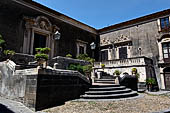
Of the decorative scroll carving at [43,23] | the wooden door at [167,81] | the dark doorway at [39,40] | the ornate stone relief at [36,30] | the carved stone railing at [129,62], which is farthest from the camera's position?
the wooden door at [167,81]

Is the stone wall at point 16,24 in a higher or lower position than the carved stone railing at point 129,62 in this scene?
higher

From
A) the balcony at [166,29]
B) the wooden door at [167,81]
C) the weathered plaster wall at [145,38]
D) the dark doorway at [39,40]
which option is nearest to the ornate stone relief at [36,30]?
the dark doorway at [39,40]

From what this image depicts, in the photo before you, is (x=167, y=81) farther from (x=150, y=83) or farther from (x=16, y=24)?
(x=16, y=24)

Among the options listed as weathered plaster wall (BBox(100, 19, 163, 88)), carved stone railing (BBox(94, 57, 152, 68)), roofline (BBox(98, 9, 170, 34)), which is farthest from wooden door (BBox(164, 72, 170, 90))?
roofline (BBox(98, 9, 170, 34))

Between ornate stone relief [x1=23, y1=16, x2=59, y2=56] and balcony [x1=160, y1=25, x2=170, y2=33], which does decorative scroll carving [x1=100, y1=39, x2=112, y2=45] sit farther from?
ornate stone relief [x1=23, y1=16, x2=59, y2=56]

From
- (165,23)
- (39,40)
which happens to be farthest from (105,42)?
(39,40)

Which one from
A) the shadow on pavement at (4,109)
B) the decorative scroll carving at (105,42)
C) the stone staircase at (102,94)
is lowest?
the shadow on pavement at (4,109)

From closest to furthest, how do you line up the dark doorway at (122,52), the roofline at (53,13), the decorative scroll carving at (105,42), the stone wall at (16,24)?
the stone wall at (16,24), the roofline at (53,13), the dark doorway at (122,52), the decorative scroll carving at (105,42)

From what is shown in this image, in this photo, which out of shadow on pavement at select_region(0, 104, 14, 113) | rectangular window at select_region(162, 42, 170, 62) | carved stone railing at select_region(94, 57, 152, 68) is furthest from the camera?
rectangular window at select_region(162, 42, 170, 62)

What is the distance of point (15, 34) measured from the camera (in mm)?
12078

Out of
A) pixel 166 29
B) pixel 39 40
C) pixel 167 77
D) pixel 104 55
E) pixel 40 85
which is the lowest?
pixel 167 77

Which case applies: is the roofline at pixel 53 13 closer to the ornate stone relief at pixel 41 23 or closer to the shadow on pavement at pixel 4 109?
the ornate stone relief at pixel 41 23

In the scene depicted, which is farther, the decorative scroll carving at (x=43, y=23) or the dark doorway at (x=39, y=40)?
the dark doorway at (x=39, y=40)

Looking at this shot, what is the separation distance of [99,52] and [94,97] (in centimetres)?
1427
